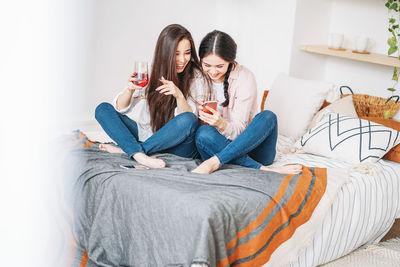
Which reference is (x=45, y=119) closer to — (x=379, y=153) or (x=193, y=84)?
(x=193, y=84)

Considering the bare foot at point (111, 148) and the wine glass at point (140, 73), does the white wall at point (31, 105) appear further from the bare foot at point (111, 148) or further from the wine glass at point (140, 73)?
the bare foot at point (111, 148)

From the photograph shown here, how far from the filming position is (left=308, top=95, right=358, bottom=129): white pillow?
114 inches

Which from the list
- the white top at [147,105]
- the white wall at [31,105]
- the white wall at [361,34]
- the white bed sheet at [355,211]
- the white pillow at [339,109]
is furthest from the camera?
the white wall at [361,34]

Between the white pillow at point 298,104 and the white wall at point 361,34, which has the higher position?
the white wall at point 361,34

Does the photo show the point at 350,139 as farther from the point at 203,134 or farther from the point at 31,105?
the point at 31,105

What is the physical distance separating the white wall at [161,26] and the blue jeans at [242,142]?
139 cm

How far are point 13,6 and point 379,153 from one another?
2.04 m

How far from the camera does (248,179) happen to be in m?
2.01

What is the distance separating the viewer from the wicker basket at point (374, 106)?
2.95 meters

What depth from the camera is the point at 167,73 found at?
233 centimetres

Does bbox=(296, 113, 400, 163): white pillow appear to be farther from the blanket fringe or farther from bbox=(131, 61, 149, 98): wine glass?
bbox=(131, 61, 149, 98): wine glass

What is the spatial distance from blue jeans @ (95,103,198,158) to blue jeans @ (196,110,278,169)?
0.06 m

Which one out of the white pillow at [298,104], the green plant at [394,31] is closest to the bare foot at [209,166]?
the white pillow at [298,104]

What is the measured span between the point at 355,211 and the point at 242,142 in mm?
583
